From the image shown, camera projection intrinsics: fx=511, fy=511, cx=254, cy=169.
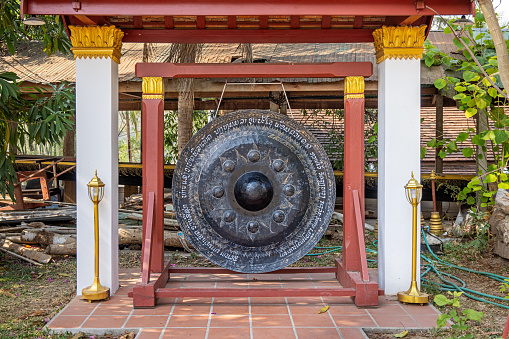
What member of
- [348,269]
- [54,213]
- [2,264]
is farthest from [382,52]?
[54,213]

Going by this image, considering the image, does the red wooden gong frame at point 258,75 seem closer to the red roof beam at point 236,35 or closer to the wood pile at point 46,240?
the red roof beam at point 236,35

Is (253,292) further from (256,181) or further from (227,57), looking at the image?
(227,57)

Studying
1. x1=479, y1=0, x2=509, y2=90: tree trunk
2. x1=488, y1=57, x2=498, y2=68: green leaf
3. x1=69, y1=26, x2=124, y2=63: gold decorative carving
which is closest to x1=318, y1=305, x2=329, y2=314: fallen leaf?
x1=479, y1=0, x2=509, y2=90: tree trunk

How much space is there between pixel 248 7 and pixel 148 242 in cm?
219

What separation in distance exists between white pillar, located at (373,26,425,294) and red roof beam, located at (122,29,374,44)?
1.64ft

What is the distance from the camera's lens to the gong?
4.65 meters

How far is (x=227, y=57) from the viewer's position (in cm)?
809

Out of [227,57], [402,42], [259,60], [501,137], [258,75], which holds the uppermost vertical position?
[227,57]

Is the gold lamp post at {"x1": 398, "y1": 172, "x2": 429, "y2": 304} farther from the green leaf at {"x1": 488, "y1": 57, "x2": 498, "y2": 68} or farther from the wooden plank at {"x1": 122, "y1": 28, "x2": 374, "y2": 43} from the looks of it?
the green leaf at {"x1": 488, "y1": 57, "x2": 498, "y2": 68}

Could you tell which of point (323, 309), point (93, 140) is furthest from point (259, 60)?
point (323, 309)

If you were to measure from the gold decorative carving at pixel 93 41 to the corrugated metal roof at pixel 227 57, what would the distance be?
291cm

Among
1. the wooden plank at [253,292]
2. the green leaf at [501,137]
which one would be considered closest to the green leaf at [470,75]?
the green leaf at [501,137]

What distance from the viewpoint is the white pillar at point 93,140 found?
15.4ft

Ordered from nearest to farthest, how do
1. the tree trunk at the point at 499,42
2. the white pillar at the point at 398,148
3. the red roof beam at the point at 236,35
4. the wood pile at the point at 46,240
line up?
the tree trunk at the point at 499,42 < the white pillar at the point at 398,148 < the red roof beam at the point at 236,35 < the wood pile at the point at 46,240
